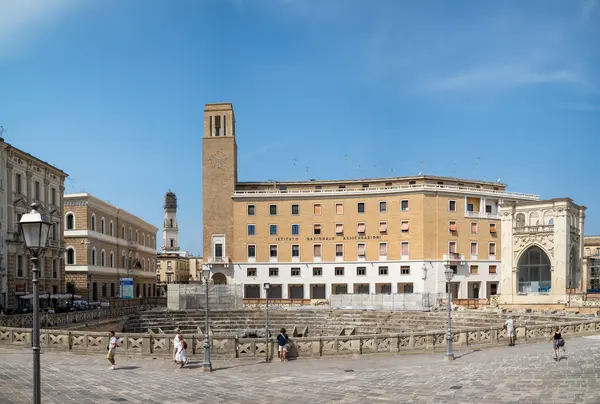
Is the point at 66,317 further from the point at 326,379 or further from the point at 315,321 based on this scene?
the point at 326,379

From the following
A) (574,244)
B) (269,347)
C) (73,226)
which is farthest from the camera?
(73,226)

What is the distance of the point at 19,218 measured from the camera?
53.6m

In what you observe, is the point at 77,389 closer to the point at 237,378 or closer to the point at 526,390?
the point at 237,378

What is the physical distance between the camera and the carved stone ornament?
237 feet

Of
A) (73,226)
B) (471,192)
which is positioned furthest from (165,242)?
(471,192)

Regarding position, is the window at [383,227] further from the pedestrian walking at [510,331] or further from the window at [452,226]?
the pedestrian walking at [510,331]

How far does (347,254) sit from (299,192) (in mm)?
9692

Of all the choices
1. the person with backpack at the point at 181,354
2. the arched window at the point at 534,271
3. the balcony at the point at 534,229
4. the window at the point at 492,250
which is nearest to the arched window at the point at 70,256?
the person with backpack at the point at 181,354

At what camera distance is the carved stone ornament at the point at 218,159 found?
237 feet

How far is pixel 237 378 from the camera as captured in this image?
20.7m

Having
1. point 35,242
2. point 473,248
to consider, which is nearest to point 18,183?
point 35,242

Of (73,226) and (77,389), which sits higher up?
(73,226)

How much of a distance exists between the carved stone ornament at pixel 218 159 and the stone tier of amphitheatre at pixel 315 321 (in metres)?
22.4

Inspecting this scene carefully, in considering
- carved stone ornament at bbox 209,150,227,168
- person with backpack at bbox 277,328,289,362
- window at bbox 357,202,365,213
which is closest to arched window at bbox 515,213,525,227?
window at bbox 357,202,365,213
